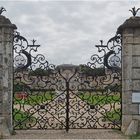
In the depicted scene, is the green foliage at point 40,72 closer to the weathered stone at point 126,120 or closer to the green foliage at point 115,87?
the green foliage at point 115,87

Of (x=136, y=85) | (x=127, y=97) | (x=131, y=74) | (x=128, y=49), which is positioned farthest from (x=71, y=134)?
(x=128, y=49)

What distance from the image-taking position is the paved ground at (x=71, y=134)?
1208cm

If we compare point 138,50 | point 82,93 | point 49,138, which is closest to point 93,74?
point 82,93

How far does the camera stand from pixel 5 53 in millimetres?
12523

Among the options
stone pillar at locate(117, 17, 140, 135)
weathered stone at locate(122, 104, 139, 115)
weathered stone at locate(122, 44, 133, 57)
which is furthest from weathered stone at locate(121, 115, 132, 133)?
weathered stone at locate(122, 44, 133, 57)

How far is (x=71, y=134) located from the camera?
12641 mm

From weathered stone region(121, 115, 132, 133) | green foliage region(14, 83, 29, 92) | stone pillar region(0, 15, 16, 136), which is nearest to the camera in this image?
stone pillar region(0, 15, 16, 136)

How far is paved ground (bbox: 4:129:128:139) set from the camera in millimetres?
12078

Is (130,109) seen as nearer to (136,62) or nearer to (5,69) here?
(136,62)

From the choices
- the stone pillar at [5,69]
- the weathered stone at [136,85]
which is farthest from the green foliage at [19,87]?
the weathered stone at [136,85]

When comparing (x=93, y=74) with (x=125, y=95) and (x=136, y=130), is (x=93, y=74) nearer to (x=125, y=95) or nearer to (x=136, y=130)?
(x=125, y=95)

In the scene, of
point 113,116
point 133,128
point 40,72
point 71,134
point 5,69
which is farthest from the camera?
point 113,116

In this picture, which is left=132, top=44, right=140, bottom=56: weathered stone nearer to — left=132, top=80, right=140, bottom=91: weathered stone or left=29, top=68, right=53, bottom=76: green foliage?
left=132, top=80, right=140, bottom=91: weathered stone

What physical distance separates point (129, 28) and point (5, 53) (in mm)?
3691
